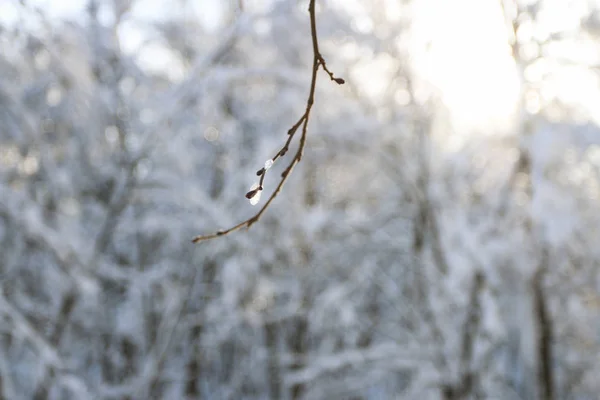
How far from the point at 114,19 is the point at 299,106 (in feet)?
8.37

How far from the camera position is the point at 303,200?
5738 millimetres

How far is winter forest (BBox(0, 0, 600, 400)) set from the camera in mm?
3715

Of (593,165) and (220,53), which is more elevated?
(220,53)

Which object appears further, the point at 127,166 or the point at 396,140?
the point at 396,140

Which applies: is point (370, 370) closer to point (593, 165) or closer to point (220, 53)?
point (593, 165)

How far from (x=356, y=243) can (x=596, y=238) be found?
2.33 meters

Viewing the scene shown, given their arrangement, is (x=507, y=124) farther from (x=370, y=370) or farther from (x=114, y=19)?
(x=114, y=19)

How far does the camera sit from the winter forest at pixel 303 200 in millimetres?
3715

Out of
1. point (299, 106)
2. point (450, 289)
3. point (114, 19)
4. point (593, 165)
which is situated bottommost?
point (450, 289)

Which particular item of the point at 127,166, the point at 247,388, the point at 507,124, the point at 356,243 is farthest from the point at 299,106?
the point at 247,388

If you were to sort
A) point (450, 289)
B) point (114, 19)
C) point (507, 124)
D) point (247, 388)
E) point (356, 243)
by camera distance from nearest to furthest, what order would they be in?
point (114, 19) < point (450, 289) < point (507, 124) < point (356, 243) < point (247, 388)

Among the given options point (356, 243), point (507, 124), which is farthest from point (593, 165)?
point (356, 243)

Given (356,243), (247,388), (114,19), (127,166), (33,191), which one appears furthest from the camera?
(247,388)

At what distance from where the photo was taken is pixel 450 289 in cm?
423
